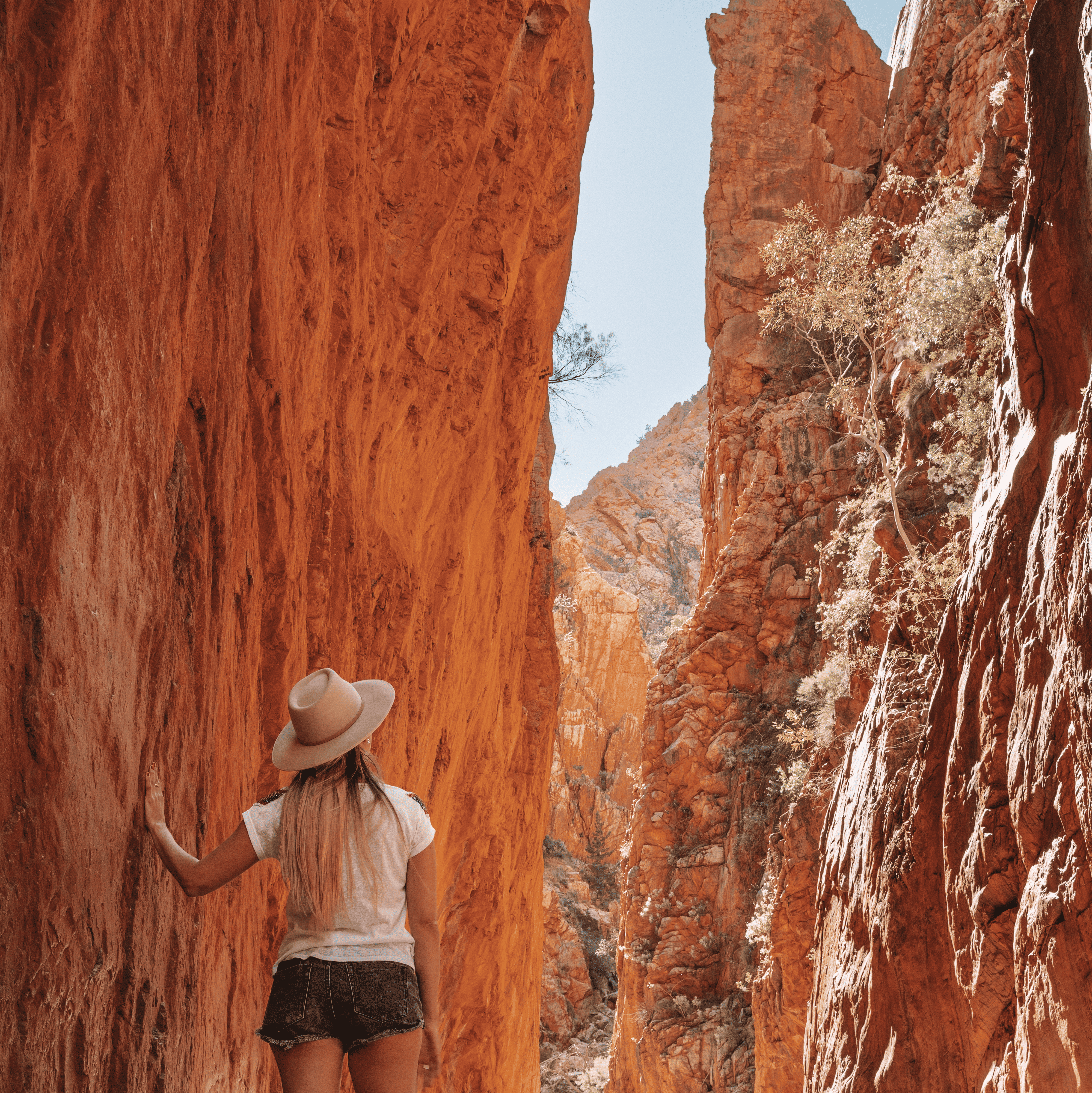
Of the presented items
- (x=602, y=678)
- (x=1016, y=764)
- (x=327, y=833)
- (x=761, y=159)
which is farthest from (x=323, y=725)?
(x=602, y=678)

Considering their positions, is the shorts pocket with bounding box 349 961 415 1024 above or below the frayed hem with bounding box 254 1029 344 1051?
above

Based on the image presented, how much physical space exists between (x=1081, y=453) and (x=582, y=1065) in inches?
991

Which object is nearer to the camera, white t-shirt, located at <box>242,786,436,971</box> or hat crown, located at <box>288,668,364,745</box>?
white t-shirt, located at <box>242,786,436,971</box>

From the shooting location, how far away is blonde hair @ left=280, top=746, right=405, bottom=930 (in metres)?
2.91

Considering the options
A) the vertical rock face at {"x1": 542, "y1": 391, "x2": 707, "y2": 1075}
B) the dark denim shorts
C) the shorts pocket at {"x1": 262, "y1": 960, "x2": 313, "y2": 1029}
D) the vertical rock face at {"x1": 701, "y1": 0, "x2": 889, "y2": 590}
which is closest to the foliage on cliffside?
the vertical rock face at {"x1": 701, "y1": 0, "x2": 889, "y2": 590}

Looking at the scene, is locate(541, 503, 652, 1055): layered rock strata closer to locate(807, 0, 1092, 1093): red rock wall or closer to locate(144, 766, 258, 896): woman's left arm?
locate(807, 0, 1092, 1093): red rock wall

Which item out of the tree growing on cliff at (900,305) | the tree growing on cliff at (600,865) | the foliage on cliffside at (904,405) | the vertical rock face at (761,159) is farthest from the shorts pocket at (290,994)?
the tree growing on cliff at (600,865)

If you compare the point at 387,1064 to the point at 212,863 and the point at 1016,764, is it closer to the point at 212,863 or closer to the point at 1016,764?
the point at 212,863

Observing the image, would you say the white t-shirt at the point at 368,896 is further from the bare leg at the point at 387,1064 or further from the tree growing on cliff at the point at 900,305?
the tree growing on cliff at the point at 900,305

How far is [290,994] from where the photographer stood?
2.83 metres

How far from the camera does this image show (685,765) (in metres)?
21.9

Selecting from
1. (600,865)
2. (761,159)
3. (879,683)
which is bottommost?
(600,865)

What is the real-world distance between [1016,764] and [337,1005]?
390 cm

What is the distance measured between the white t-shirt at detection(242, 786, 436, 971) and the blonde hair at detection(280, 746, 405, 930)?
0.04 ft
